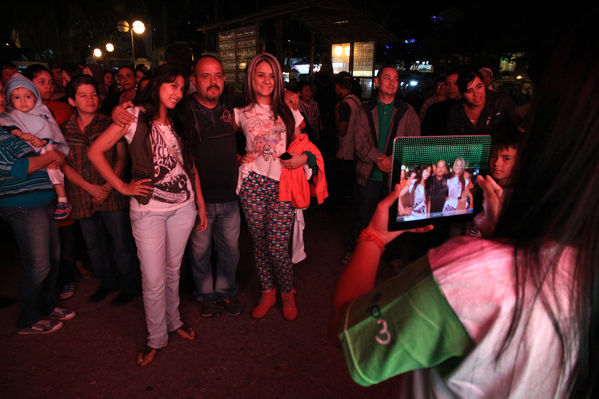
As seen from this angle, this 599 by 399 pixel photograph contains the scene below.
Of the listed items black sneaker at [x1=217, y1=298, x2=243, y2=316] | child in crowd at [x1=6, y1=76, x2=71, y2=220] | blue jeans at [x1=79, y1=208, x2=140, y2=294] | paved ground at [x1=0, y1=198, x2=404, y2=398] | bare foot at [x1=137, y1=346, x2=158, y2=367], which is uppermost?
child in crowd at [x1=6, y1=76, x2=71, y2=220]

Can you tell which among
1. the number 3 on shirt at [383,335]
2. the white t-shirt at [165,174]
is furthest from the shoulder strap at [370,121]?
the number 3 on shirt at [383,335]

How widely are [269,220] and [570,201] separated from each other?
2.80 meters

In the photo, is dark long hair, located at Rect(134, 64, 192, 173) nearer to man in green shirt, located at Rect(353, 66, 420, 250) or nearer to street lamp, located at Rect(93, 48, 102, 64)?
man in green shirt, located at Rect(353, 66, 420, 250)

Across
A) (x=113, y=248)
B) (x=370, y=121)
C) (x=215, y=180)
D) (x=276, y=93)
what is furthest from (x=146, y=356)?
(x=370, y=121)

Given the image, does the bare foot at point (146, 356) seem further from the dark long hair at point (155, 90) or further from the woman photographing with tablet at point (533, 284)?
the woman photographing with tablet at point (533, 284)

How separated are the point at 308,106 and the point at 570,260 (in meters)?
6.25

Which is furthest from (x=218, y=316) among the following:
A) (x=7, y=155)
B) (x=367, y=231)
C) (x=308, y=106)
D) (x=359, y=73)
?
(x=359, y=73)

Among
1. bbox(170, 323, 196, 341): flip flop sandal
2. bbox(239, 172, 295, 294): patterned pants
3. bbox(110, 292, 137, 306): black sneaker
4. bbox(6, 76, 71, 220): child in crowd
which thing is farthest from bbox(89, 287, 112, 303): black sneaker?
bbox(239, 172, 295, 294): patterned pants

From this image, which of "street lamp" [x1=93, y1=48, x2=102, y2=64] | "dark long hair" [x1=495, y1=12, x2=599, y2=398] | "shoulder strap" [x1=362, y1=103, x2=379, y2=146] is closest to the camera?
"dark long hair" [x1=495, y1=12, x2=599, y2=398]

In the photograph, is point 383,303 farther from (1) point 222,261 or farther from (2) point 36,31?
(2) point 36,31

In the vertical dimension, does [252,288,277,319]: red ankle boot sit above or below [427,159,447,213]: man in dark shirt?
below

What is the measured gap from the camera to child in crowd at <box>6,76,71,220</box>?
3.11 meters

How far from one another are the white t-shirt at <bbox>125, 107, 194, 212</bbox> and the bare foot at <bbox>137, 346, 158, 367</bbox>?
3.65 ft

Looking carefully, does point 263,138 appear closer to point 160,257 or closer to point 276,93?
point 276,93
